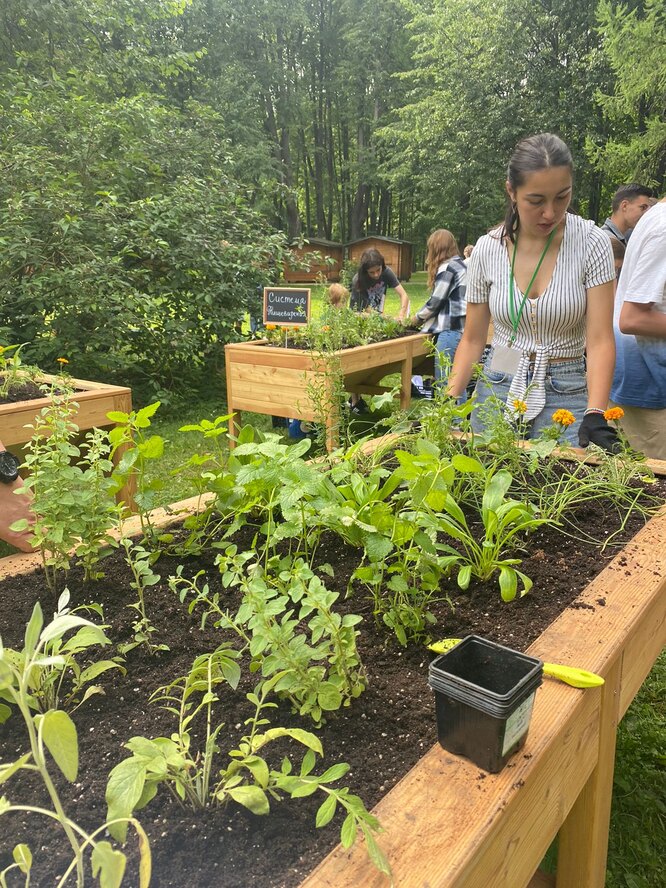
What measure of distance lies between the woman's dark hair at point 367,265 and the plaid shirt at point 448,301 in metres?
1.08

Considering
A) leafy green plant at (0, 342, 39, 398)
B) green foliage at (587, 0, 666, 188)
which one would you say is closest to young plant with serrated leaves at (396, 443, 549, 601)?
leafy green plant at (0, 342, 39, 398)

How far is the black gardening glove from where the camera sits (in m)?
1.88

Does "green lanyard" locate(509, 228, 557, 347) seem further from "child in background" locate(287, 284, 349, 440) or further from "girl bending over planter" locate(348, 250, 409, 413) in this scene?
"girl bending over planter" locate(348, 250, 409, 413)

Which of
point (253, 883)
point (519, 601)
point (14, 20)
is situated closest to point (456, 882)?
point (253, 883)

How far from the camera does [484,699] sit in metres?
0.74

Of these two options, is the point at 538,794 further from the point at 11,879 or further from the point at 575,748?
the point at 11,879

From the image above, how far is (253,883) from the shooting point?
669 millimetres

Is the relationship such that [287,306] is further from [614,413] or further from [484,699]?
[484,699]

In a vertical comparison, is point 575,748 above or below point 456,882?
below

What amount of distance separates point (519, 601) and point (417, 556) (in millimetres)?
272

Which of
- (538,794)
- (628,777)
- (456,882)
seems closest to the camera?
(456,882)

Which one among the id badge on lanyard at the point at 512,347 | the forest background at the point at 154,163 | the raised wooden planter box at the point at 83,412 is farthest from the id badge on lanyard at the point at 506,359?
the forest background at the point at 154,163

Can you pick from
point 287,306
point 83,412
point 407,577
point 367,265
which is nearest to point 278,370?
point 287,306

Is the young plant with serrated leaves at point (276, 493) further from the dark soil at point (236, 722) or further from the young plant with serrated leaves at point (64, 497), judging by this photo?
the young plant with serrated leaves at point (64, 497)
